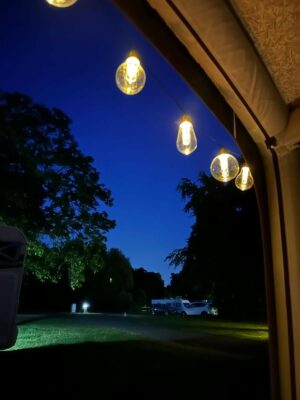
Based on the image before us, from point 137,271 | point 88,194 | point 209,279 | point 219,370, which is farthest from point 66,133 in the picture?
point 137,271

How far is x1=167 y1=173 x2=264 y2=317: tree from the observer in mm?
18125

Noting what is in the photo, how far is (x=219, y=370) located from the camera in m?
7.32

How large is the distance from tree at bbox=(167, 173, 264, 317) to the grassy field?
7094 millimetres

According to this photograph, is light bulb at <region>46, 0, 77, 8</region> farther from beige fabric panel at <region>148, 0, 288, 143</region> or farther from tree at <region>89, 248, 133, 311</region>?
tree at <region>89, 248, 133, 311</region>

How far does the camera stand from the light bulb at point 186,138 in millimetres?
4305

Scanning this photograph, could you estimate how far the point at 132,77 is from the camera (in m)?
3.51

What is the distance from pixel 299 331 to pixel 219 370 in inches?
186

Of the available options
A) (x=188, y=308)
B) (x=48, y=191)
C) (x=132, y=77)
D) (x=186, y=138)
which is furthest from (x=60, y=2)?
(x=188, y=308)

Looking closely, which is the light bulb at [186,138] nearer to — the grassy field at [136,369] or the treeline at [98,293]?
the grassy field at [136,369]

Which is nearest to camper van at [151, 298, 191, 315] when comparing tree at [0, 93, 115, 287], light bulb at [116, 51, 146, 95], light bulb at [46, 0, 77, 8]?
tree at [0, 93, 115, 287]

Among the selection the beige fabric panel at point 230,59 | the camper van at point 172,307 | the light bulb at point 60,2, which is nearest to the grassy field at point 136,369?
the beige fabric panel at point 230,59

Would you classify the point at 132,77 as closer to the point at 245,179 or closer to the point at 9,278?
the point at 9,278

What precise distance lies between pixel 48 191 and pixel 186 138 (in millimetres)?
9870

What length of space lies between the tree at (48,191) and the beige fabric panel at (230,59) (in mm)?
9344
